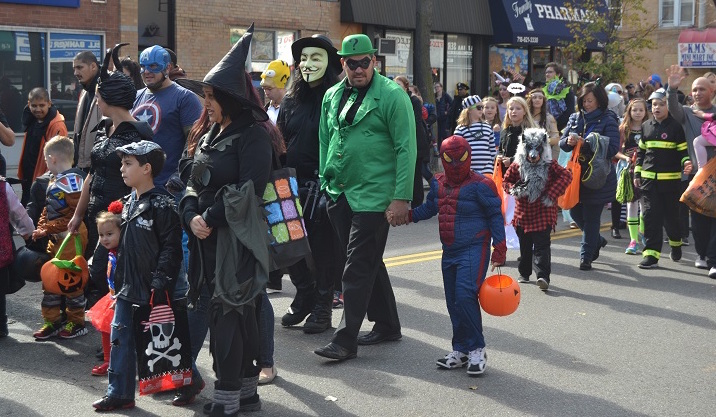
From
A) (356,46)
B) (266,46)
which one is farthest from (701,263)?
(266,46)

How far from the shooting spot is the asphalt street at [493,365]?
594cm

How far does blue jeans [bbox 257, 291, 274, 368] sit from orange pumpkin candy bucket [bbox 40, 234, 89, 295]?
1.62 metres

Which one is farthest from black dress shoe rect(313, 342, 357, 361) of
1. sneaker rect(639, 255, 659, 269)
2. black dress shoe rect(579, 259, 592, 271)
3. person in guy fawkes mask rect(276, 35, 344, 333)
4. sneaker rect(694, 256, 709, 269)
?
sneaker rect(694, 256, 709, 269)

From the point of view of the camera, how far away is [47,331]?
24.4ft

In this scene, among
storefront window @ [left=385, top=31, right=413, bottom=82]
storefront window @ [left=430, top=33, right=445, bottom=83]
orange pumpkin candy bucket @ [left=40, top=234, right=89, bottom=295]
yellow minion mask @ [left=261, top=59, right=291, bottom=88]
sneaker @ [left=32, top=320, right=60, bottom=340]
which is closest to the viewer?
orange pumpkin candy bucket @ [left=40, top=234, right=89, bottom=295]

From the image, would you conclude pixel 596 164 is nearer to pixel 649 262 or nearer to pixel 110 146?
pixel 649 262

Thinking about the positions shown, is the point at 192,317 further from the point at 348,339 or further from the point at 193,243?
the point at 348,339

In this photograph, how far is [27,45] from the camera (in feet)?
64.7

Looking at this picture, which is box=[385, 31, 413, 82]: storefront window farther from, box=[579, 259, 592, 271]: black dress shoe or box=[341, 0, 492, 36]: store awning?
box=[579, 259, 592, 271]: black dress shoe

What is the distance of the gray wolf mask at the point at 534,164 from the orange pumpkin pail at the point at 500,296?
3.04m

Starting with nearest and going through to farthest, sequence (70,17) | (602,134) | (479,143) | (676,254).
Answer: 1. (602,134)
2. (676,254)
3. (479,143)
4. (70,17)

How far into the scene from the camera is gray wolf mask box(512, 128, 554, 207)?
943cm

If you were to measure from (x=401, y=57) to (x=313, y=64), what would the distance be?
21.0 meters

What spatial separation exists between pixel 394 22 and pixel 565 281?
59.5 ft
